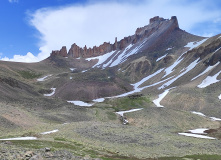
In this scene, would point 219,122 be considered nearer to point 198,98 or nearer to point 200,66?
point 198,98

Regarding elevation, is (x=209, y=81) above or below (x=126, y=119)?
above

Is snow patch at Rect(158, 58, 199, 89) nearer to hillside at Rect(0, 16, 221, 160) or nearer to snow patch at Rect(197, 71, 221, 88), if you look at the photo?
hillside at Rect(0, 16, 221, 160)

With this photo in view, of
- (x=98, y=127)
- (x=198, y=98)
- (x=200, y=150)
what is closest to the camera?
(x=200, y=150)

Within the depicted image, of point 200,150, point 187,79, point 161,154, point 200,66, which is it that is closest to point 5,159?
point 161,154

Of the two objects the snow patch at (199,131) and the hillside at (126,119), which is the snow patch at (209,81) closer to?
the hillside at (126,119)

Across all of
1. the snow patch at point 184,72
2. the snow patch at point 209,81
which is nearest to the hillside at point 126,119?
the snow patch at point 209,81

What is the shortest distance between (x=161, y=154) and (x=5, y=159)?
92.7 feet

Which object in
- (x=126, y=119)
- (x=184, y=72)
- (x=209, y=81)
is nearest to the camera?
(x=126, y=119)

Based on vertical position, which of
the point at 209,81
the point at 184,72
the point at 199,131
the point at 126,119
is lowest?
the point at 199,131

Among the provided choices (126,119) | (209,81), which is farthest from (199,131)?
(209,81)

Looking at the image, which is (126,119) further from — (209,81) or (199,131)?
(209,81)

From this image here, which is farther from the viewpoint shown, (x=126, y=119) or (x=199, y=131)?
(x=126, y=119)

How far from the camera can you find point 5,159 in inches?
985

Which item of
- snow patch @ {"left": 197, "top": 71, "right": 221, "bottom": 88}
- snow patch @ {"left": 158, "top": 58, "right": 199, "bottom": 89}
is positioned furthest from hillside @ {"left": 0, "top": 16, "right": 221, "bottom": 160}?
snow patch @ {"left": 158, "top": 58, "right": 199, "bottom": 89}
